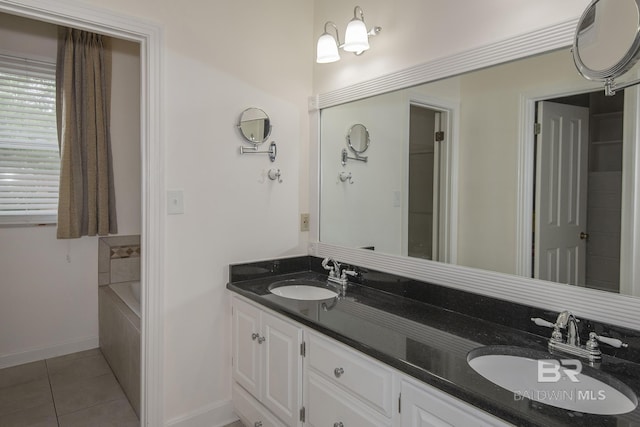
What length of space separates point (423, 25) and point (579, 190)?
0.99 meters

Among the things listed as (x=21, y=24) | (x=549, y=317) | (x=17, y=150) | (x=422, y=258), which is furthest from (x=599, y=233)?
(x=21, y=24)

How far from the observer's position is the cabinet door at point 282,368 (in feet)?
5.65

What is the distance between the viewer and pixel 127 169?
11.1 feet

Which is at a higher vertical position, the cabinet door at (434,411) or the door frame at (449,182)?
the door frame at (449,182)

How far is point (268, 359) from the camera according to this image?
1.90m

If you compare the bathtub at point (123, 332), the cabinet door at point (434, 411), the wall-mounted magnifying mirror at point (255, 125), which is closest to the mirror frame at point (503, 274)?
the wall-mounted magnifying mirror at point (255, 125)

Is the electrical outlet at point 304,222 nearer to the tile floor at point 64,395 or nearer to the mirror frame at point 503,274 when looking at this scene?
the mirror frame at point 503,274

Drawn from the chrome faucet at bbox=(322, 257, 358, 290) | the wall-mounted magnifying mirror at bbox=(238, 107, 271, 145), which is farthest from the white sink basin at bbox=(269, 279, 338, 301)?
the wall-mounted magnifying mirror at bbox=(238, 107, 271, 145)

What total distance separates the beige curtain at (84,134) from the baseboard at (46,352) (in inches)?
34.3

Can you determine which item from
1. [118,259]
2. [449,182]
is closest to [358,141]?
[449,182]

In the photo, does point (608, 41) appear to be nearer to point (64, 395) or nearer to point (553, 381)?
point (553, 381)

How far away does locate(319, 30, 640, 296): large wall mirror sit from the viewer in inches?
52.2

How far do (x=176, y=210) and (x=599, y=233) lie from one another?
179cm

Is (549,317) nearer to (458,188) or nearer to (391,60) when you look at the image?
(458,188)
